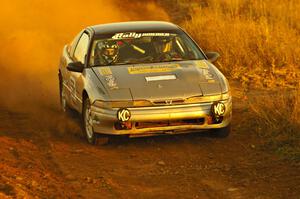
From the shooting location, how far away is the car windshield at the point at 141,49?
36.7 ft

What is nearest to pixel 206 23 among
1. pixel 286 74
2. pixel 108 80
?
pixel 286 74

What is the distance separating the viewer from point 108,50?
11273mm

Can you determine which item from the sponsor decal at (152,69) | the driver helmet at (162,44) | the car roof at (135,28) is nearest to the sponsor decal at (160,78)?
the sponsor decal at (152,69)

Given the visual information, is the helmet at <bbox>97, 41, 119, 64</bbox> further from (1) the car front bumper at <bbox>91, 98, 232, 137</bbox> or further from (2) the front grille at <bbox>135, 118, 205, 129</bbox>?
(2) the front grille at <bbox>135, 118, 205, 129</bbox>

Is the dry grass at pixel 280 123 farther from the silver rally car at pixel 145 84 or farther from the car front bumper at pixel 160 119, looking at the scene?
the car front bumper at pixel 160 119

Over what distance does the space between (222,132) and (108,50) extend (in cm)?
188

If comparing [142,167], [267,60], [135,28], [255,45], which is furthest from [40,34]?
[142,167]

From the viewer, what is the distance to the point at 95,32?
11625 millimetres

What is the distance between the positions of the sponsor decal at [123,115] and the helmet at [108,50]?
1.28 meters

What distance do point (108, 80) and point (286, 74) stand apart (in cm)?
509

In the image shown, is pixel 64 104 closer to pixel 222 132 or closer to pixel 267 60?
pixel 222 132

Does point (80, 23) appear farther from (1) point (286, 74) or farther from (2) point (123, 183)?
(2) point (123, 183)

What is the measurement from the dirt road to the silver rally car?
301 mm

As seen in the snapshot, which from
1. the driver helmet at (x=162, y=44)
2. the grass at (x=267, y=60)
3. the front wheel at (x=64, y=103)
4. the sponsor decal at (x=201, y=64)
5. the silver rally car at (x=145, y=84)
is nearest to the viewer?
the silver rally car at (x=145, y=84)
